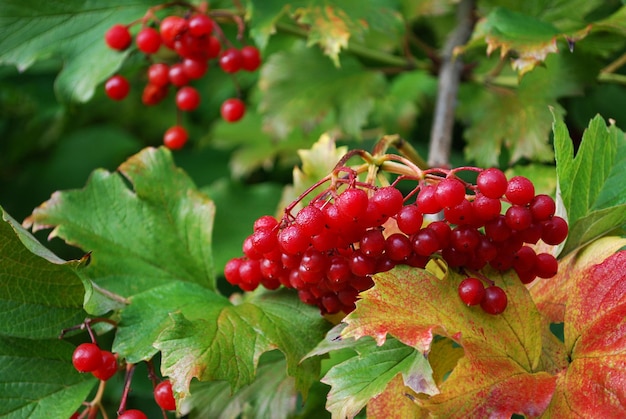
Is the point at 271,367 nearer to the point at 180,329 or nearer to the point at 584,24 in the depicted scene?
the point at 180,329

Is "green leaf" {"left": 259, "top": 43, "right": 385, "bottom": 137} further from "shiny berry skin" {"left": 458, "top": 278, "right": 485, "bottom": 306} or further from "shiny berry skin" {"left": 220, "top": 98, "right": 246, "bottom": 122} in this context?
"shiny berry skin" {"left": 458, "top": 278, "right": 485, "bottom": 306}

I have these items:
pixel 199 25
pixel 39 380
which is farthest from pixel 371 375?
pixel 199 25

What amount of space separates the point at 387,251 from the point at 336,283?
2.8 inches

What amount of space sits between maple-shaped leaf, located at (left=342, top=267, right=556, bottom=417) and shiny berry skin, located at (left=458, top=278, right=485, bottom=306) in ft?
0.05

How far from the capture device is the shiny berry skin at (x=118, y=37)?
1.36 m

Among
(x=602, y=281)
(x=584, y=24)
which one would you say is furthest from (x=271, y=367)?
(x=584, y=24)

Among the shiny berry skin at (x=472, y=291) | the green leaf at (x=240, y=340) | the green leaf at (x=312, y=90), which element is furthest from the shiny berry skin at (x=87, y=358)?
the green leaf at (x=312, y=90)

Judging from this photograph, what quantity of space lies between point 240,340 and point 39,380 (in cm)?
29

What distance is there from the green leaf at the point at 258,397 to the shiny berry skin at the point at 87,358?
0.20m

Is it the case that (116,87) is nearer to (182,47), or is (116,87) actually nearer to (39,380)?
(182,47)

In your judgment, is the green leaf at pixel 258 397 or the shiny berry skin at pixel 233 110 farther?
the shiny berry skin at pixel 233 110

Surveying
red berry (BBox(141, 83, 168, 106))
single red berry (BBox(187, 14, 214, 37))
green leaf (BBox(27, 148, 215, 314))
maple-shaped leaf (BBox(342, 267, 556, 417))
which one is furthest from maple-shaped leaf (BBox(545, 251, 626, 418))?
red berry (BBox(141, 83, 168, 106))

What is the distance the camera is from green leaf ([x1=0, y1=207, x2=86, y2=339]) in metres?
0.90

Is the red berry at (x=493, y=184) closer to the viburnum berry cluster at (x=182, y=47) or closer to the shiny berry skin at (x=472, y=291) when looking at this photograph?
the shiny berry skin at (x=472, y=291)
